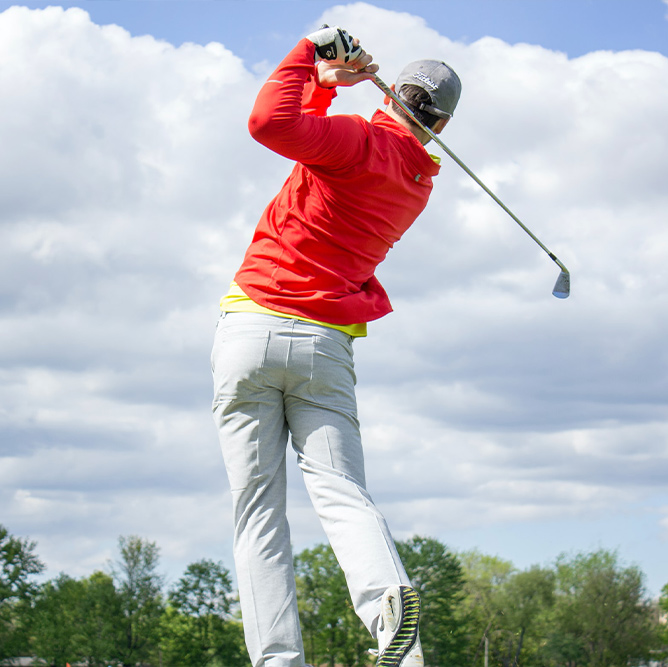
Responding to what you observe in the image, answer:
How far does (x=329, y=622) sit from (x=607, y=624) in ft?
68.7

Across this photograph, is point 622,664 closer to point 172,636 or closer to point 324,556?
point 324,556

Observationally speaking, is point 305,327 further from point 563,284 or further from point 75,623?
point 75,623

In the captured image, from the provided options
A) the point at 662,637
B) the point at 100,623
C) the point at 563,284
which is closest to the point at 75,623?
the point at 100,623

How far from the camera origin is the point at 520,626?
6838 centimetres

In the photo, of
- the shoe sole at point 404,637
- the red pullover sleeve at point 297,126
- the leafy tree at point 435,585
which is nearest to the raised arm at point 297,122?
the red pullover sleeve at point 297,126

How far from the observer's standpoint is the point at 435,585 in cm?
6194

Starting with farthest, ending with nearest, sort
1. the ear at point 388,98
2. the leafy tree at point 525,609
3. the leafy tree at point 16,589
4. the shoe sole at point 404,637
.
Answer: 1. the leafy tree at point 525,609
2. the leafy tree at point 16,589
3. the ear at point 388,98
4. the shoe sole at point 404,637

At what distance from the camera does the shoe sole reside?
9.95 ft

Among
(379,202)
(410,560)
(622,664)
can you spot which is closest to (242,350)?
(379,202)

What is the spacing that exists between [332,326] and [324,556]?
66.2 metres

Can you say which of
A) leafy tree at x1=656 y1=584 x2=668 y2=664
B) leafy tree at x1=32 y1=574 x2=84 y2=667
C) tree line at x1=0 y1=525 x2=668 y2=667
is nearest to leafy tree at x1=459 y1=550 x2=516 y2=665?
tree line at x1=0 y1=525 x2=668 y2=667

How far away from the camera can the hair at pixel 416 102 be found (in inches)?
153

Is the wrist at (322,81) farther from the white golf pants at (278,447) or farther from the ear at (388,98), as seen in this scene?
the white golf pants at (278,447)

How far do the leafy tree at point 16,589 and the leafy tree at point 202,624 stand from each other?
11.6 meters
